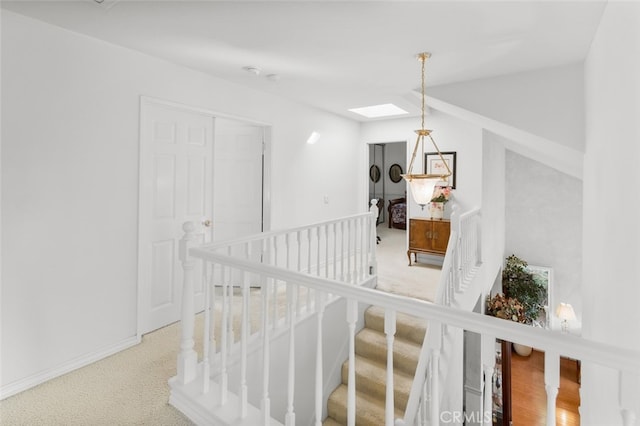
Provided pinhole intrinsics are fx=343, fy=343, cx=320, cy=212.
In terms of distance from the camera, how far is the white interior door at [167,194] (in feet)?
9.85

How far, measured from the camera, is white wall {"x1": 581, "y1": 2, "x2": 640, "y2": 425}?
4.61ft

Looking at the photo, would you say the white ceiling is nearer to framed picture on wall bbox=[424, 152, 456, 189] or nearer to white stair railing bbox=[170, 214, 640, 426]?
white stair railing bbox=[170, 214, 640, 426]

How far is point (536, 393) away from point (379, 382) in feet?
15.1

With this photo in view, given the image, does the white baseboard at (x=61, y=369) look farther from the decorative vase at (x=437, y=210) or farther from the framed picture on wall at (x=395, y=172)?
the framed picture on wall at (x=395, y=172)

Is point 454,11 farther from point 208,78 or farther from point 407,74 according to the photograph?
point 208,78

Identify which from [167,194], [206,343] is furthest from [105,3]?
[206,343]

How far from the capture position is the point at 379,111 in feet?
17.5

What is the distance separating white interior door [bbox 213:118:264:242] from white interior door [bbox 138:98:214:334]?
52 cm

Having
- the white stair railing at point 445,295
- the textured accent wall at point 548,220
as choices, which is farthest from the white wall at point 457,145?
the textured accent wall at point 548,220

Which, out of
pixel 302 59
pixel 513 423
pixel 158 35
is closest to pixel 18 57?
pixel 158 35

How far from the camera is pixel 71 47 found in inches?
96.8

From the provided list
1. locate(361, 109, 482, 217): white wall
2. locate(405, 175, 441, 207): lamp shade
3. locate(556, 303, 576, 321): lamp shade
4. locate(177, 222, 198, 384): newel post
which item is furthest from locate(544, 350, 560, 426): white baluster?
locate(556, 303, 576, 321): lamp shade

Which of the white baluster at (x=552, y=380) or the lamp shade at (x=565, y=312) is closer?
the white baluster at (x=552, y=380)

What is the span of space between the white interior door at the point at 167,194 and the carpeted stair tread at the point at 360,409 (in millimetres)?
1685
